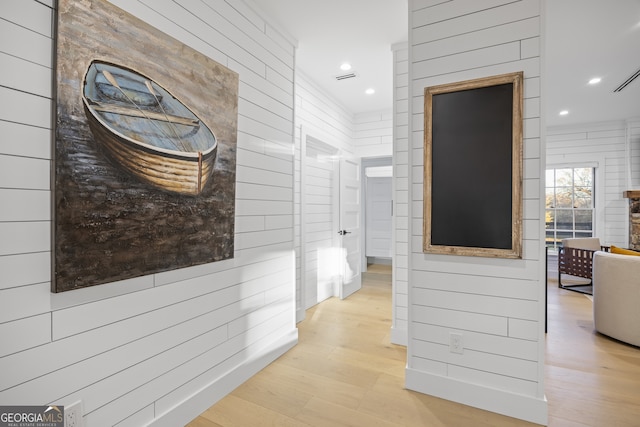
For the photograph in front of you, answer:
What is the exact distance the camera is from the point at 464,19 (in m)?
2.15

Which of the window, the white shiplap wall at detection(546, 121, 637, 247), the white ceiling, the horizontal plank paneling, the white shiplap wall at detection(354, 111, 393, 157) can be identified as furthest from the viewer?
the window

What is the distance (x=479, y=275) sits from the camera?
6.94 ft

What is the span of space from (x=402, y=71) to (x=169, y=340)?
2990mm

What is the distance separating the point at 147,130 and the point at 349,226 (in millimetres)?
3594

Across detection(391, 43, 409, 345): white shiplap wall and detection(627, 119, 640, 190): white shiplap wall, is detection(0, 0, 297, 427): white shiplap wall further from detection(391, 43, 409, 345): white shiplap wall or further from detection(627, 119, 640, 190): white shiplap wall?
detection(627, 119, 640, 190): white shiplap wall

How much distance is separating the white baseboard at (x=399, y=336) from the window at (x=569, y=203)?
469cm

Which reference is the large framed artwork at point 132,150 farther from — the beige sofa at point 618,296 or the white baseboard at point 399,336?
the beige sofa at point 618,296

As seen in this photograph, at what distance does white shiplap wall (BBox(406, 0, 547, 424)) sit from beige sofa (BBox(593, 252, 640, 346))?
5.99 feet

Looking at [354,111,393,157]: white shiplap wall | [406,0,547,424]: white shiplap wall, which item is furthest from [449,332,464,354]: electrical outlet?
[354,111,393,157]: white shiplap wall

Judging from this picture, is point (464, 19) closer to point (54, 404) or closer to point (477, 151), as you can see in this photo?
point (477, 151)

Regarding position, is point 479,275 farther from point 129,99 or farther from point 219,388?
point 129,99

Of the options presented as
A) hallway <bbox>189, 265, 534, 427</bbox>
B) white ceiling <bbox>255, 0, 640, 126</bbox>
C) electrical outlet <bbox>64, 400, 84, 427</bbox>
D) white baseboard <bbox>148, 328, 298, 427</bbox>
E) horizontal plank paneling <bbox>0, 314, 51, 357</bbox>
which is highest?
white ceiling <bbox>255, 0, 640, 126</bbox>

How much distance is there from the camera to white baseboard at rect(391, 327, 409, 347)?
10.0ft

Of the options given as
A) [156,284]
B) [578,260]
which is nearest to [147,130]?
[156,284]
